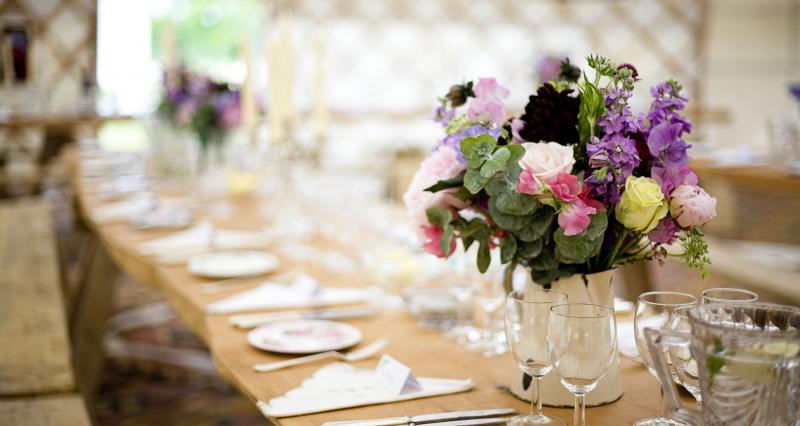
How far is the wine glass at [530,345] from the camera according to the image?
3.07 ft

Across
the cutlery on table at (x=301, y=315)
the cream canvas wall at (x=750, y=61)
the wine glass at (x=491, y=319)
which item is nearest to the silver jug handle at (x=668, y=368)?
the wine glass at (x=491, y=319)

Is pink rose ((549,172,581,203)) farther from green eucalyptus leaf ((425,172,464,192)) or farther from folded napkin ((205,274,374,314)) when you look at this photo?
folded napkin ((205,274,374,314))

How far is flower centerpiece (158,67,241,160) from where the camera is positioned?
2.78 m

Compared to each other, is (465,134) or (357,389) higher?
(465,134)

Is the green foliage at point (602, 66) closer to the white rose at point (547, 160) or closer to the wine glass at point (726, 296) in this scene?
the white rose at point (547, 160)

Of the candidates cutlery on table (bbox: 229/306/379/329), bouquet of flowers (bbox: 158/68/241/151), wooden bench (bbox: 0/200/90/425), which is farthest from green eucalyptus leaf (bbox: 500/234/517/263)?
bouquet of flowers (bbox: 158/68/241/151)

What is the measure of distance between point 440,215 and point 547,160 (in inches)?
6.8

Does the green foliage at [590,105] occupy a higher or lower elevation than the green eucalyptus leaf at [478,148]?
higher

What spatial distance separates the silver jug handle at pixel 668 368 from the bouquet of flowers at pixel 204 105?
2.12 meters

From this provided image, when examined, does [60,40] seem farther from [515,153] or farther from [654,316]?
[654,316]

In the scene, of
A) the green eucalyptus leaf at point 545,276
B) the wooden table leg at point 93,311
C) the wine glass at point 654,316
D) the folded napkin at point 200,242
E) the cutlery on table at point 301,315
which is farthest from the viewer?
the wooden table leg at point 93,311

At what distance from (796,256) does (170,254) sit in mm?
2151

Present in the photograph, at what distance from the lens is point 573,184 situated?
925 mm

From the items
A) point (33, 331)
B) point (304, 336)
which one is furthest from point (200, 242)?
point (304, 336)
